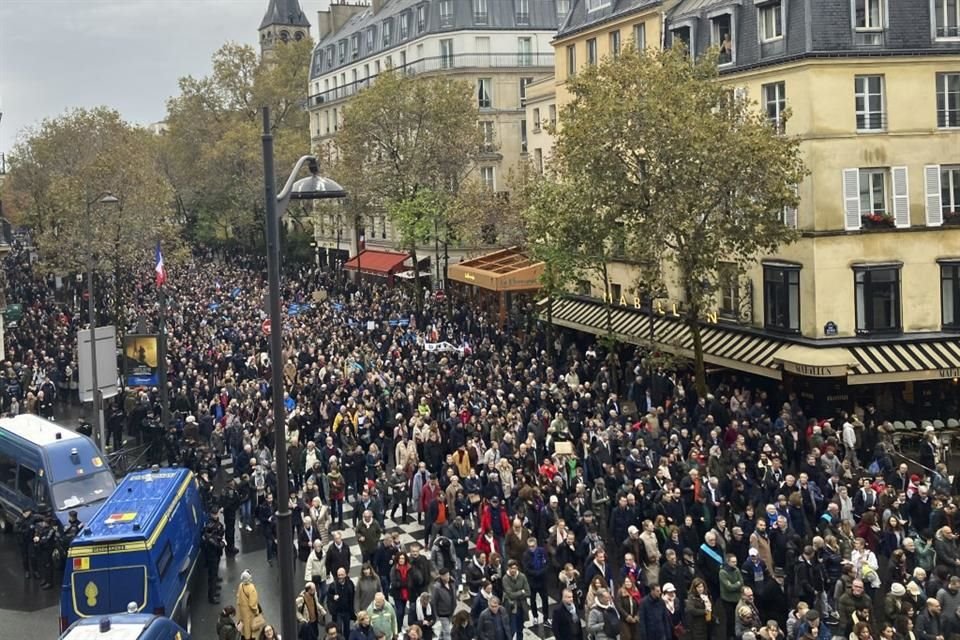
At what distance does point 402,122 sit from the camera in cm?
5056

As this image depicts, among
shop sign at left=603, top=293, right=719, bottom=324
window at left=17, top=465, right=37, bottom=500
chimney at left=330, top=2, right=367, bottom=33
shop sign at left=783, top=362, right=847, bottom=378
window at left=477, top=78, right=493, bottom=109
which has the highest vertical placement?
chimney at left=330, top=2, right=367, bottom=33

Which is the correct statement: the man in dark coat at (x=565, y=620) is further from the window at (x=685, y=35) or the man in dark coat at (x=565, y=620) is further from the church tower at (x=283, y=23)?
the church tower at (x=283, y=23)

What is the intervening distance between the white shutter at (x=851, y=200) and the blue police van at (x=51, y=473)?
20.1 meters

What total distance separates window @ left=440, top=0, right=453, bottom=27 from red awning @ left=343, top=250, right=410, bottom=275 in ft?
45.1

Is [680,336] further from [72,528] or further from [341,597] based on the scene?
[72,528]

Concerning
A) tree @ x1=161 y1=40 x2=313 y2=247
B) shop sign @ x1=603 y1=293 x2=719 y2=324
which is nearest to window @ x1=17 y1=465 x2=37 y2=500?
shop sign @ x1=603 y1=293 x2=719 y2=324

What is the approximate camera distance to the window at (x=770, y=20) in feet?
99.3

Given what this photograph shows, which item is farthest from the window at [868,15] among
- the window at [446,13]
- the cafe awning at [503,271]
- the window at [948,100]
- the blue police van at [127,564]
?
the window at [446,13]

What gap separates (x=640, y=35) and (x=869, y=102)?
36.2 feet

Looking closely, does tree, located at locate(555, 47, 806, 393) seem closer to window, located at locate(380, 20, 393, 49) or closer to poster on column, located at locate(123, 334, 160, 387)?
poster on column, located at locate(123, 334, 160, 387)

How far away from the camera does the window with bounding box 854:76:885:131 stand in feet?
96.5

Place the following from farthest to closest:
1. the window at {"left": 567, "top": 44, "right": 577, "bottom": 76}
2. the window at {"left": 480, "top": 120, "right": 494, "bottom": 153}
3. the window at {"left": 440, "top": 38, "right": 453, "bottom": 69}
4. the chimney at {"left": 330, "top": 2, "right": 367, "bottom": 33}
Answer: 1. the chimney at {"left": 330, "top": 2, "right": 367, "bottom": 33}
2. the window at {"left": 440, "top": 38, "right": 453, "bottom": 69}
3. the window at {"left": 480, "top": 120, "right": 494, "bottom": 153}
4. the window at {"left": 567, "top": 44, "right": 577, "bottom": 76}

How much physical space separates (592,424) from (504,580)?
847 cm

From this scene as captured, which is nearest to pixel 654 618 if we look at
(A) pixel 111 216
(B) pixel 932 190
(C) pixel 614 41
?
(B) pixel 932 190
